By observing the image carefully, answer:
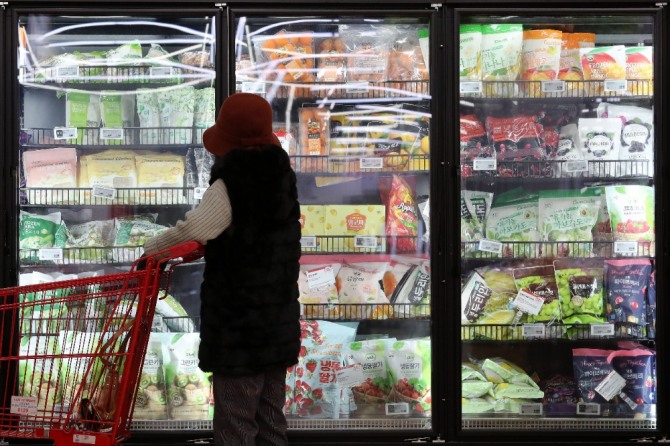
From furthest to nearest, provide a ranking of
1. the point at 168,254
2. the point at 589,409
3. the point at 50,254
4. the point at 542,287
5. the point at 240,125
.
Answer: the point at 542,287
the point at 589,409
the point at 50,254
the point at 240,125
the point at 168,254

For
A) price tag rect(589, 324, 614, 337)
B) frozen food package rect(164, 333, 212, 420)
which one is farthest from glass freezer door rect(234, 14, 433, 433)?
price tag rect(589, 324, 614, 337)

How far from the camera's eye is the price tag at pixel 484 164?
3.45m

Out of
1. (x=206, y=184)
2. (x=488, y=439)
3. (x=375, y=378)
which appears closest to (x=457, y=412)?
(x=488, y=439)

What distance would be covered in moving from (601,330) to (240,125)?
201cm

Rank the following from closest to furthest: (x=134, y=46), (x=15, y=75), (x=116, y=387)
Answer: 1. (x=116, y=387)
2. (x=15, y=75)
3. (x=134, y=46)

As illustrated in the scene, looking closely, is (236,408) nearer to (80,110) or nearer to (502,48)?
(80,110)

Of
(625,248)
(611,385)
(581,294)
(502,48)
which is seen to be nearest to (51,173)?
(502,48)

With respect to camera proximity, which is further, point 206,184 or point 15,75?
point 206,184

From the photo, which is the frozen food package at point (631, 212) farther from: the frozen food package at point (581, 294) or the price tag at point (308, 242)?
the price tag at point (308, 242)

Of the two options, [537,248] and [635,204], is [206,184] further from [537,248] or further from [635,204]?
[635,204]

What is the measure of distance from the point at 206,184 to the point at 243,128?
1222mm

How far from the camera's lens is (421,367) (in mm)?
3576

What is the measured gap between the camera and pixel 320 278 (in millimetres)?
3619

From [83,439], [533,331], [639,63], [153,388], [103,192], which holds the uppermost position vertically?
[639,63]
